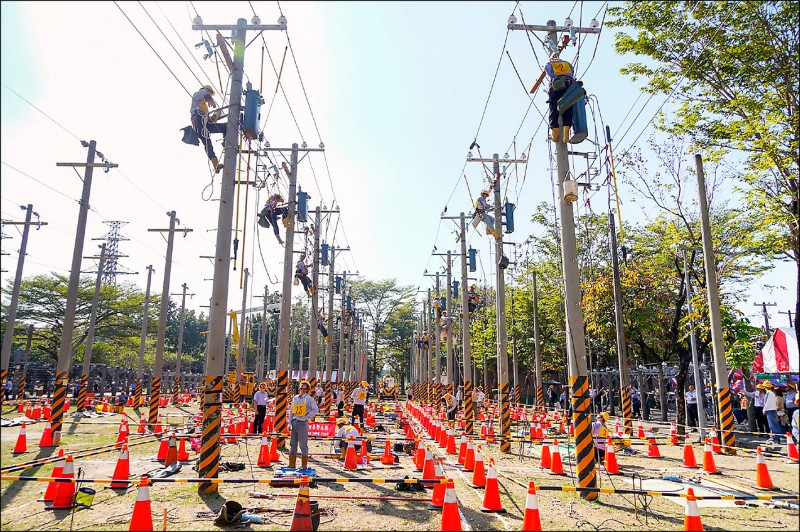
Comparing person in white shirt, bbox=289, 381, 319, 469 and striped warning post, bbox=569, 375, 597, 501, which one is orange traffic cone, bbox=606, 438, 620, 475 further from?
person in white shirt, bbox=289, 381, 319, 469

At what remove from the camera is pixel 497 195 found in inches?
770

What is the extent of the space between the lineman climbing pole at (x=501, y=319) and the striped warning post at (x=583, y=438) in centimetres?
651

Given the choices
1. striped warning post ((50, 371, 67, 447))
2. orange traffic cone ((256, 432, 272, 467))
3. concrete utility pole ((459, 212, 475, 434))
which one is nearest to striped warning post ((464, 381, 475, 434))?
concrete utility pole ((459, 212, 475, 434))

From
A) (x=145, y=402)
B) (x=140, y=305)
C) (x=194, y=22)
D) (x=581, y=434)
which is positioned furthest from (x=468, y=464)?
(x=140, y=305)

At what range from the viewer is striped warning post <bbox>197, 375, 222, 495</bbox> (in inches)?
405

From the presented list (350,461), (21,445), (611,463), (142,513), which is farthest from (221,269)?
(611,463)

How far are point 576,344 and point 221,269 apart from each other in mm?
7834

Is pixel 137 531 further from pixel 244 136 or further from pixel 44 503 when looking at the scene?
pixel 244 136

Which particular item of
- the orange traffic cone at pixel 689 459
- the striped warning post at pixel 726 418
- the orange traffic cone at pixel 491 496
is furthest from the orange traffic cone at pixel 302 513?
the striped warning post at pixel 726 418

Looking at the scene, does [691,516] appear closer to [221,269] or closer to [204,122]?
[221,269]

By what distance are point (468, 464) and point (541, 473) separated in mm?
1857

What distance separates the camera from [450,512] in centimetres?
736

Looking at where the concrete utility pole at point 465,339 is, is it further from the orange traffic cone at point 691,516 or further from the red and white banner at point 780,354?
the orange traffic cone at point 691,516

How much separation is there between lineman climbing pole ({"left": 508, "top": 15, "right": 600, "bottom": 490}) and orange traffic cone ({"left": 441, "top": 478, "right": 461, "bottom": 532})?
3.91m
